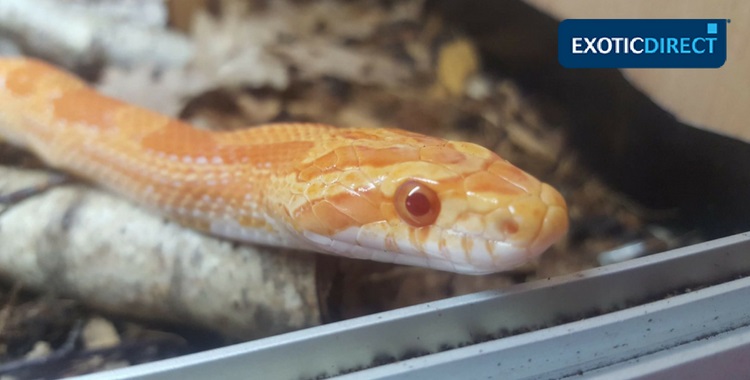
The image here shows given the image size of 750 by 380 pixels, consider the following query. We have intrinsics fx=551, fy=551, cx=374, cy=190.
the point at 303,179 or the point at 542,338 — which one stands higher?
the point at 303,179

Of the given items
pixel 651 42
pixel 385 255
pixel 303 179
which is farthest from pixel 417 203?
pixel 651 42

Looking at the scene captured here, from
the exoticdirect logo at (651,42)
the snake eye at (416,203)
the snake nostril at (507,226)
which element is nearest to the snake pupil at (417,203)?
the snake eye at (416,203)

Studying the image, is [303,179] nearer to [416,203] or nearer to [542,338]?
[416,203]

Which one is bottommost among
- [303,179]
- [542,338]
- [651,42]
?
[542,338]

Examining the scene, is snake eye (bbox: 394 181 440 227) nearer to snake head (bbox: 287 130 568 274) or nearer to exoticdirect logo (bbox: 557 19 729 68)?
snake head (bbox: 287 130 568 274)

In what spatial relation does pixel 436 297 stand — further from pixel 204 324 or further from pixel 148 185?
pixel 148 185

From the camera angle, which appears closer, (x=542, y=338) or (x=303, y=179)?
(x=542, y=338)

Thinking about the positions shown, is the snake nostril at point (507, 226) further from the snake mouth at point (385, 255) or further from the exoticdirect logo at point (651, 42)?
the exoticdirect logo at point (651, 42)

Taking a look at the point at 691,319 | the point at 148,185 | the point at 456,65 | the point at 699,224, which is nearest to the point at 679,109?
the point at 699,224
